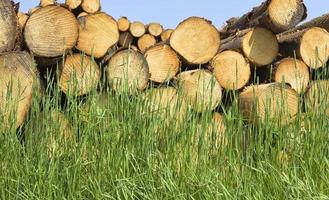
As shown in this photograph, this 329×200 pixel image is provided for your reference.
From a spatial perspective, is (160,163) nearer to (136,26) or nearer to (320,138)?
(320,138)

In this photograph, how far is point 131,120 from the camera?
9.64ft

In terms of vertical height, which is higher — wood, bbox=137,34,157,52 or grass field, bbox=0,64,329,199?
wood, bbox=137,34,157,52

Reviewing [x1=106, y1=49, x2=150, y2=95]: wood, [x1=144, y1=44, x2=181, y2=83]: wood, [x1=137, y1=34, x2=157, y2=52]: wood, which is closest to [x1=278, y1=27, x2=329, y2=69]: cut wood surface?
[x1=144, y1=44, x2=181, y2=83]: wood

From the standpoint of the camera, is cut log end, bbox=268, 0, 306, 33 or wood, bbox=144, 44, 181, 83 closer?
wood, bbox=144, 44, 181, 83

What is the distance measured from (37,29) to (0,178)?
3.99 ft

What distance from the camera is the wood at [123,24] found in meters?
8.25

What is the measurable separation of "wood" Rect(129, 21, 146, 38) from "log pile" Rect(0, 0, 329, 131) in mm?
3461

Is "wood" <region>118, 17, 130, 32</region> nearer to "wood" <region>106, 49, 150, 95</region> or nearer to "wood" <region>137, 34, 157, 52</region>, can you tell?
"wood" <region>137, 34, 157, 52</region>

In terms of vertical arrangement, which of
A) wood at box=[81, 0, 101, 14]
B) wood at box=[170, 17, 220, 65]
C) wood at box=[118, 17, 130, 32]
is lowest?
wood at box=[170, 17, 220, 65]

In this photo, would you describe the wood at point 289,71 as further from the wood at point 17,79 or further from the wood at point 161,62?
the wood at point 17,79

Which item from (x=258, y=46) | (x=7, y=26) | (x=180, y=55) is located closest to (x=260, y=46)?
(x=258, y=46)

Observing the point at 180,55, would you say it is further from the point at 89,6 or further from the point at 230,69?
the point at 89,6

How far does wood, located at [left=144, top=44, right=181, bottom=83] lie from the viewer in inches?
164

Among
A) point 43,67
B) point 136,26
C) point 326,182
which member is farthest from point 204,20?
point 136,26
